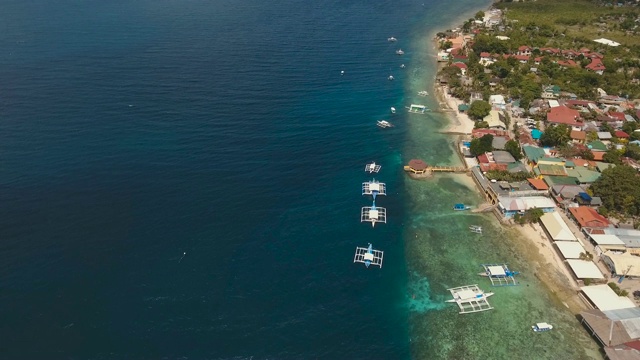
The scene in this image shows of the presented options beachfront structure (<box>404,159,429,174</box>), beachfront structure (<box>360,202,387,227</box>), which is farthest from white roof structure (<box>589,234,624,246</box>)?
beachfront structure (<box>360,202,387,227</box>)

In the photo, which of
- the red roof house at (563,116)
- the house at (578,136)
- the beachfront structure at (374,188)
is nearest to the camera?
the beachfront structure at (374,188)

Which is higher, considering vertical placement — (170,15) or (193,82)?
(170,15)

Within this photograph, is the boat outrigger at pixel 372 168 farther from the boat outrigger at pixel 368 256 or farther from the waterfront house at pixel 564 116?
the waterfront house at pixel 564 116

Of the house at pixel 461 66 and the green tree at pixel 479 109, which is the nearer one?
the green tree at pixel 479 109

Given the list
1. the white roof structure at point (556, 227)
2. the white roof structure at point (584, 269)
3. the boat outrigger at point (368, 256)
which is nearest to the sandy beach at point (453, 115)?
the white roof structure at point (556, 227)

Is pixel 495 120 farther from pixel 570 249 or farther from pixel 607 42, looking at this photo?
pixel 607 42

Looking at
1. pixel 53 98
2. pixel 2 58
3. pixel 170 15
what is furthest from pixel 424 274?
pixel 170 15

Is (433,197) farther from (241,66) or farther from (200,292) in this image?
(241,66)
